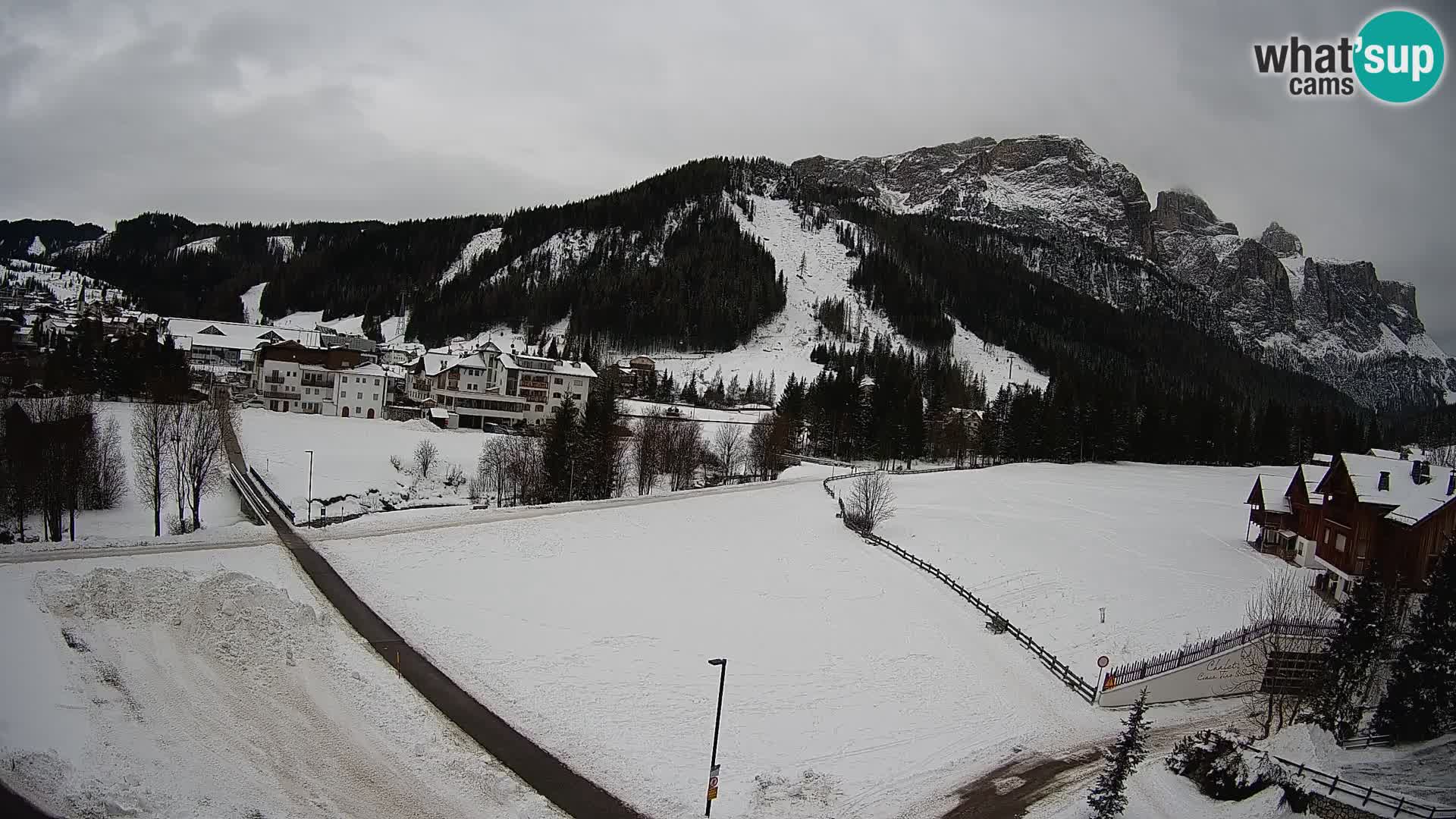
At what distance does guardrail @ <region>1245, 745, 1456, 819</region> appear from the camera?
54.8 feet

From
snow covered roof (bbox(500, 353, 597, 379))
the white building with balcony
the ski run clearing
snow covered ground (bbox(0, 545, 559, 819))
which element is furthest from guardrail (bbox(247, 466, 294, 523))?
snow covered roof (bbox(500, 353, 597, 379))

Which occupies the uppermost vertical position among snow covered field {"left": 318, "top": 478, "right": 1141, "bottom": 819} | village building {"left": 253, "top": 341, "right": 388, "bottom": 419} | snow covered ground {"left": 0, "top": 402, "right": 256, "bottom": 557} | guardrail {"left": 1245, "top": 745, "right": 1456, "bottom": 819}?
village building {"left": 253, "top": 341, "right": 388, "bottom": 419}

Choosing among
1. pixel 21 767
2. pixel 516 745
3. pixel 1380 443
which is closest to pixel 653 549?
pixel 516 745

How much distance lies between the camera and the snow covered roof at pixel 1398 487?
115ft

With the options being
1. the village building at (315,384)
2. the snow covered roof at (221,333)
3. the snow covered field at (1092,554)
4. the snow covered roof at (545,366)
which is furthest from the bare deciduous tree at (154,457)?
the snow covered roof at (221,333)

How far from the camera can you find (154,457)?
40.8 meters

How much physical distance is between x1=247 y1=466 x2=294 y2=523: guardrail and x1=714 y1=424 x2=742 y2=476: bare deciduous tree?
40.8 m

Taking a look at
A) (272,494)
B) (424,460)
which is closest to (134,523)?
(272,494)

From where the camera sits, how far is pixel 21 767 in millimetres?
15570

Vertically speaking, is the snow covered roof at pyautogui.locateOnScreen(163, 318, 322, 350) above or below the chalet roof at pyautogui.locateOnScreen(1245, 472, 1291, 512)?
above

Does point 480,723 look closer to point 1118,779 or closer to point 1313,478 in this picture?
point 1118,779

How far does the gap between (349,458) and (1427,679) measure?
66.5 meters

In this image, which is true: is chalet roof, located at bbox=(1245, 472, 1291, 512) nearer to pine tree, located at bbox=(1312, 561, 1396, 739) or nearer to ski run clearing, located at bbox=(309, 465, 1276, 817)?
ski run clearing, located at bbox=(309, 465, 1276, 817)

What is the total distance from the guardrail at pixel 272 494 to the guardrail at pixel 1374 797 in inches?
1832
